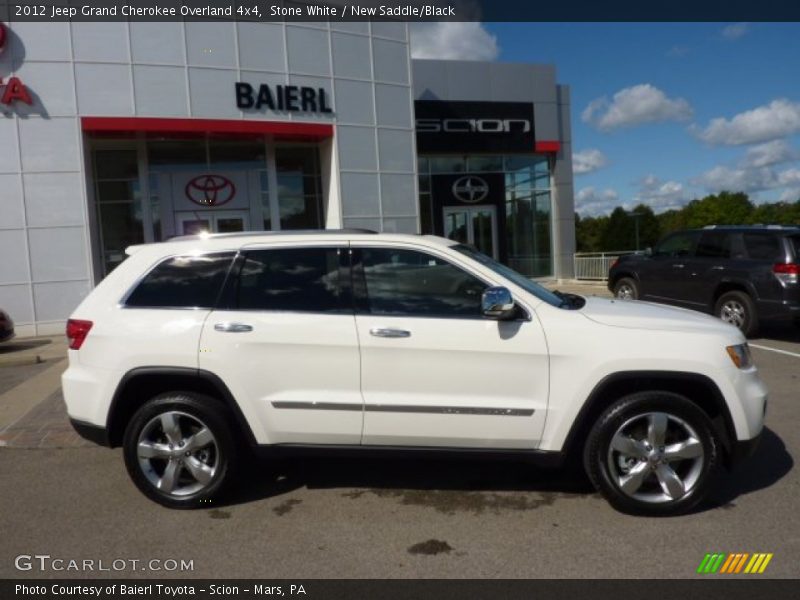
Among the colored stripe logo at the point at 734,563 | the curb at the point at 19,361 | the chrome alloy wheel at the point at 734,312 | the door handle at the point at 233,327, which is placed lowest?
the colored stripe logo at the point at 734,563

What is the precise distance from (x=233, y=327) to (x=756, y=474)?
12.3 ft

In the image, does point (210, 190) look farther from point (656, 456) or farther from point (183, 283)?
point (656, 456)

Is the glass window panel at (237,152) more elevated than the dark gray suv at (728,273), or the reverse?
the glass window panel at (237,152)

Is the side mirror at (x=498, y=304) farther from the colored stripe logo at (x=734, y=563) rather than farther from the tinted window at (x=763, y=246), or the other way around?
the tinted window at (x=763, y=246)

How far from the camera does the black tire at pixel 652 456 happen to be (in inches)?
151

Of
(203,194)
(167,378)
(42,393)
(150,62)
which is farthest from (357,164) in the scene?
(167,378)

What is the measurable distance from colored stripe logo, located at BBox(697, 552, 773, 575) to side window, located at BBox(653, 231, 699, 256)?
341 inches

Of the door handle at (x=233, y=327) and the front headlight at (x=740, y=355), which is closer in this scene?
the front headlight at (x=740, y=355)

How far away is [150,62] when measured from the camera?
13.9 meters

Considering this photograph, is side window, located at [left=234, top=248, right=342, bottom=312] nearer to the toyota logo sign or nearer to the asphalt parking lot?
the asphalt parking lot

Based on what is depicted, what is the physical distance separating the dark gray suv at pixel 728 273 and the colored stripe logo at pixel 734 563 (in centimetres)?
707

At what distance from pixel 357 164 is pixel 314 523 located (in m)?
13.1

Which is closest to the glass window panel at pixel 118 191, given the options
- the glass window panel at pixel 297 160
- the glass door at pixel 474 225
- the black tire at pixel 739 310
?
the glass window panel at pixel 297 160

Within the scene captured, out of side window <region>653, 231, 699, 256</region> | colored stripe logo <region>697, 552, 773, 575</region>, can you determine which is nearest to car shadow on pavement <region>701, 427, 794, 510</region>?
colored stripe logo <region>697, 552, 773, 575</region>
